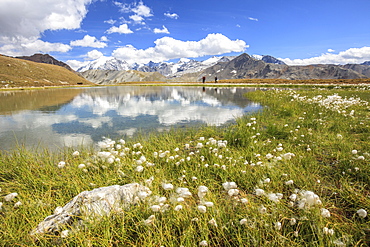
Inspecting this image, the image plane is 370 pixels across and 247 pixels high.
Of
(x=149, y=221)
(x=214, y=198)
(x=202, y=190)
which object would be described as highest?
(x=202, y=190)

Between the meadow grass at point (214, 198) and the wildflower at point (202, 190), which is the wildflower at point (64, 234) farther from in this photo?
the wildflower at point (202, 190)

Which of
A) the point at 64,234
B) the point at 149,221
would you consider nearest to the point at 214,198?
the point at 149,221

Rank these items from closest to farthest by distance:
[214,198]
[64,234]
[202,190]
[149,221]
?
1. [64,234]
2. [149,221]
3. [202,190]
4. [214,198]

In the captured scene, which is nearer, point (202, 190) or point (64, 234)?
point (64, 234)

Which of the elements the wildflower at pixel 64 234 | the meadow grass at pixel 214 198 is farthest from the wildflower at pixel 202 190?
the wildflower at pixel 64 234

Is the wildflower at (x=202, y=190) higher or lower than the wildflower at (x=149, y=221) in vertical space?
higher

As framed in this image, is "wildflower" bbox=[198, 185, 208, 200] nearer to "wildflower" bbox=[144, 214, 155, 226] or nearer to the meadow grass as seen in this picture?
the meadow grass

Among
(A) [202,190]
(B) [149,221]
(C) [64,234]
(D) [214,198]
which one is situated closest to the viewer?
(C) [64,234]

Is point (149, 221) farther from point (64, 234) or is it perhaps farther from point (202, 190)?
point (64, 234)

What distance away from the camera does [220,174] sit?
499 cm

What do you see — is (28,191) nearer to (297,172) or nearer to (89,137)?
(89,137)

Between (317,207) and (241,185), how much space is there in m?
1.92

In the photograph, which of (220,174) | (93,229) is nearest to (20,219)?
(93,229)

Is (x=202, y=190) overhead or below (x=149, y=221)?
overhead
